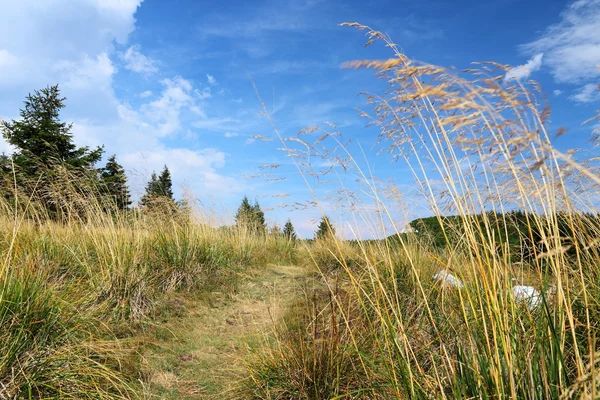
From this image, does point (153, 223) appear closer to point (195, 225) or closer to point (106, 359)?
point (195, 225)

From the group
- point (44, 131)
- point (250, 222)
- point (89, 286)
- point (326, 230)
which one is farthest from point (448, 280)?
point (44, 131)

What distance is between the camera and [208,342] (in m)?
3.96

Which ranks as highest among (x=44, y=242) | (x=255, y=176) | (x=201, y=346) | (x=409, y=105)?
(x=409, y=105)

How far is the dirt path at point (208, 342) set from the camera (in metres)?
2.96

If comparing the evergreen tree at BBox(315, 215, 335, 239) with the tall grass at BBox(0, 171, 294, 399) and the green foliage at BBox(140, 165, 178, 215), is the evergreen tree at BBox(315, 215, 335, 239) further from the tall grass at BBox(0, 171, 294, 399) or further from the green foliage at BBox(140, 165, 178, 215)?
the green foliage at BBox(140, 165, 178, 215)

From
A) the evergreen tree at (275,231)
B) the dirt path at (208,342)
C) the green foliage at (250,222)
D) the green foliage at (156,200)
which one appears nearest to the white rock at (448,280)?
the dirt path at (208,342)

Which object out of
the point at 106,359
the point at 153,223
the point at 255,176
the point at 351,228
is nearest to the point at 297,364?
the point at 351,228

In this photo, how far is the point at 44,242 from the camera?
14.3ft

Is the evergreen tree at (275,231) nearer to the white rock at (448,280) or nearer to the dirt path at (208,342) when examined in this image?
the dirt path at (208,342)

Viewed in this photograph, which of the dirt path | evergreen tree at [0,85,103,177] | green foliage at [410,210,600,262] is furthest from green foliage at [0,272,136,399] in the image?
evergreen tree at [0,85,103,177]

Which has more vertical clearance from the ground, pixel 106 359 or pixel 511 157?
pixel 511 157

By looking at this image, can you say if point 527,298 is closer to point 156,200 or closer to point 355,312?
point 355,312

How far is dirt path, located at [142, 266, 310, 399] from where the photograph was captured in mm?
2963

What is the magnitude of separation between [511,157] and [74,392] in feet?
8.87
